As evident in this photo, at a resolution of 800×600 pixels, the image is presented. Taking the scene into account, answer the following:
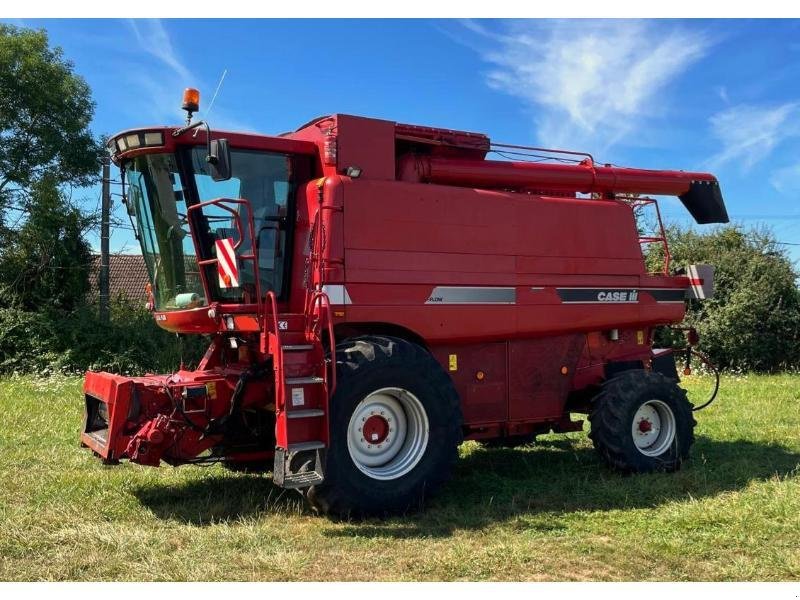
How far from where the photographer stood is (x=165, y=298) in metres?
6.43

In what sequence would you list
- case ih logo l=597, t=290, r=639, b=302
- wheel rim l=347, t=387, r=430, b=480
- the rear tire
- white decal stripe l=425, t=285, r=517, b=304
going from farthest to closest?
case ih logo l=597, t=290, r=639, b=302, the rear tire, white decal stripe l=425, t=285, r=517, b=304, wheel rim l=347, t=387, r=430, b=480

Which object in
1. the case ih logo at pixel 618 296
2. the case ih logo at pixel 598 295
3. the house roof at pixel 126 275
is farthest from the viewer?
the house roof at pixel 126 275

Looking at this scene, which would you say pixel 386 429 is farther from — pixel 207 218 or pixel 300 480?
pixel 207 218

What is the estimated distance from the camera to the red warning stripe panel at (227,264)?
5.65m

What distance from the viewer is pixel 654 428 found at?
7.22 metres

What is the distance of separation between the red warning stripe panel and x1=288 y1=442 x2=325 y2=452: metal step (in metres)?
1.33

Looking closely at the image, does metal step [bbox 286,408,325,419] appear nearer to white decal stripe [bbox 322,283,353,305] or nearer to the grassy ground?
the grassy ground

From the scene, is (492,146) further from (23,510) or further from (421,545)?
(23,510)

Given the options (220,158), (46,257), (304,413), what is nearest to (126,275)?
(46,257)

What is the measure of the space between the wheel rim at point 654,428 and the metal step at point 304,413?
3298 mm

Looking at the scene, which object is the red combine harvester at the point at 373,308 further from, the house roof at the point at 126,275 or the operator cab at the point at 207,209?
the house roof at the point at 126,275

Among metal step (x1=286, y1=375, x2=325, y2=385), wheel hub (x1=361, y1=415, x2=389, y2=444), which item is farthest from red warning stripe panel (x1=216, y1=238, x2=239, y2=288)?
wheel hub (x1=361, y1=415, x2=389, y2=444)

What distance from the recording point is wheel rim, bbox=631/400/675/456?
23.3 feet

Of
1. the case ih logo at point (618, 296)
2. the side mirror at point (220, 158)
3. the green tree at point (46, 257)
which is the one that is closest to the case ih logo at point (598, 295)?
the case ih logo at point (618, 296)
